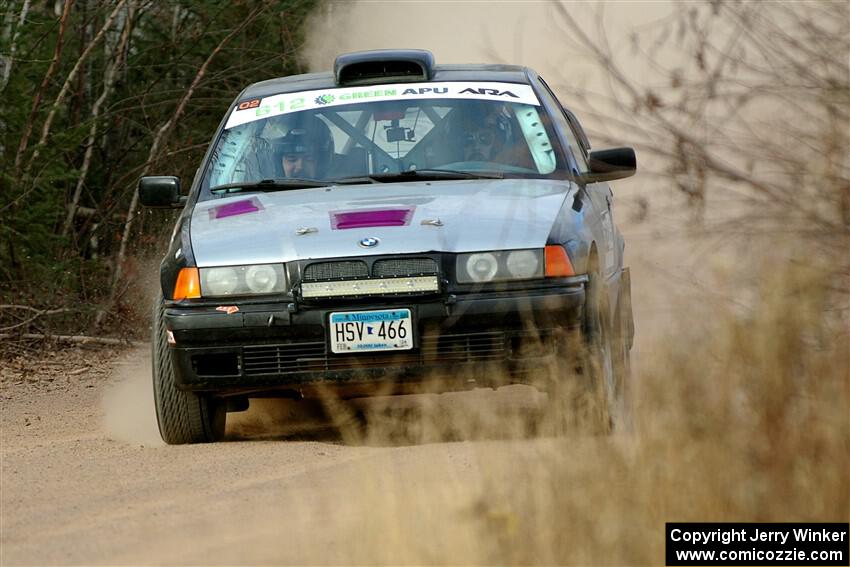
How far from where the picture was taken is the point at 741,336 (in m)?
4.50

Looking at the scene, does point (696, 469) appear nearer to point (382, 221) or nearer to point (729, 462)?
point (729, 462)

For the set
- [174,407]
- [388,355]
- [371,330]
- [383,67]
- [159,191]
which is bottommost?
[174,407]

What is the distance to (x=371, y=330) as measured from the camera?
6379 mm

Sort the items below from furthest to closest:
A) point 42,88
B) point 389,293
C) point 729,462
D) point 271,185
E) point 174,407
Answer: point 42,88, point 271,185, point 174,407, point 389,293, point 729,462

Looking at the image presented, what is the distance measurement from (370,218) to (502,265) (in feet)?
2.00

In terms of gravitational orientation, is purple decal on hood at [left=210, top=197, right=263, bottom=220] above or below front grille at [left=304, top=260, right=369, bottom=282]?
above

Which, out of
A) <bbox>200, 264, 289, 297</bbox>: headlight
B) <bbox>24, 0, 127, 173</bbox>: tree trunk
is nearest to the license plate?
<bbox>200, 264, 289, 297</bbox>: headlight

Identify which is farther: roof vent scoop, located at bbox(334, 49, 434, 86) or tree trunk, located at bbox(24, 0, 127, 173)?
tree trunk, located at bbox(24, 0, 127, 173)

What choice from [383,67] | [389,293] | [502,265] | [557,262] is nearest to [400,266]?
[389,293]

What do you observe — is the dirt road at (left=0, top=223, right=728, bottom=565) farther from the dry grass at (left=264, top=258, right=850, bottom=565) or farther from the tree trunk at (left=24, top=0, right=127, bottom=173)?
the tree trunk at (left=24, top=0, right=127, bottom=173)

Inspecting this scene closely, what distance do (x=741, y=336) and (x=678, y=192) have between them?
68 cm

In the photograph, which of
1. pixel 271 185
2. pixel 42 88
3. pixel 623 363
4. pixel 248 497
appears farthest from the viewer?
pixel 42 88

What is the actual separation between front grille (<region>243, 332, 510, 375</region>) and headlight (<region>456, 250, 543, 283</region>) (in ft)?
0.75

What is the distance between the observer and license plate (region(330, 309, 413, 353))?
636 centimetres
